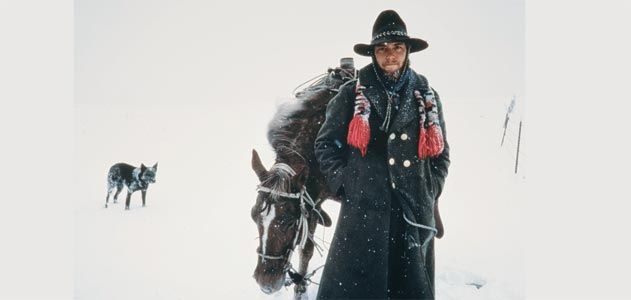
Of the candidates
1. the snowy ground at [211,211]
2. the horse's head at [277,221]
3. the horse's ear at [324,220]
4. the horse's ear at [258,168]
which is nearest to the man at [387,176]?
the horse's head at [277,221]

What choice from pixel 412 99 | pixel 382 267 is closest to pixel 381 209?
pixel 382 267

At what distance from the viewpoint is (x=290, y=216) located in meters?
2.71

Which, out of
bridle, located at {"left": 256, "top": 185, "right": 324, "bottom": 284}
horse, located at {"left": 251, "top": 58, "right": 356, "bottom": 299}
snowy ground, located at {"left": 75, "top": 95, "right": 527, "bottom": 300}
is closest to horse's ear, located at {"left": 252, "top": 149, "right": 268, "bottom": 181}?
horse, located at {"left": 251, "top": 58, "right": 356, "bottom": 299}

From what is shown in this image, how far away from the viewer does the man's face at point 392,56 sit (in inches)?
89.8

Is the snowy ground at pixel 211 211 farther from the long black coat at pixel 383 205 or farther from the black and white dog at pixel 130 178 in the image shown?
the long black coat at pixel 383 205

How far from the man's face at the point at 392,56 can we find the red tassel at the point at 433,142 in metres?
0.45

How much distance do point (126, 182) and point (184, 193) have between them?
4.24ft

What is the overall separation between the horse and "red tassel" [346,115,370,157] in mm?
735

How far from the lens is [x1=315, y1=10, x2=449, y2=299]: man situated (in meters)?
2.19

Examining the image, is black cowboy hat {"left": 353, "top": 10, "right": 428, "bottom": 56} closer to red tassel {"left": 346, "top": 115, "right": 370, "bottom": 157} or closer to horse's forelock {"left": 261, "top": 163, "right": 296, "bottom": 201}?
red tassel {"left": 346, "top": 115, "right": 370, "bottom": 157}

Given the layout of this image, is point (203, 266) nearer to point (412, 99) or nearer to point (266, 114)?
point (266, 114)

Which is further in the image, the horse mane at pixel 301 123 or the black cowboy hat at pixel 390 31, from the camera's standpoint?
the horse mane at pixel 301 123

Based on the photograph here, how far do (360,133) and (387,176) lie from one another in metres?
0.32

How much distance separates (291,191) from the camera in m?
2.78
